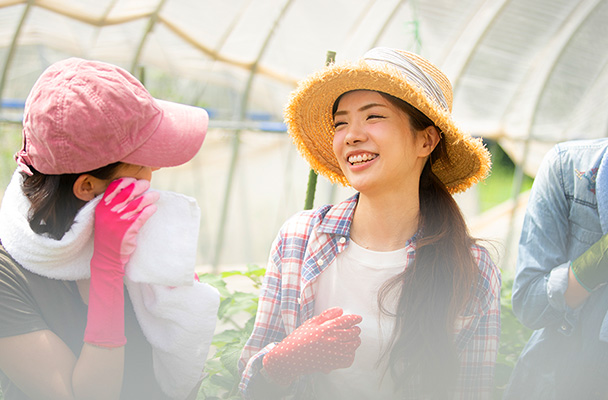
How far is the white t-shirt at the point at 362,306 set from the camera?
1.54 meters

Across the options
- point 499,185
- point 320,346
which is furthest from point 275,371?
point 499,185

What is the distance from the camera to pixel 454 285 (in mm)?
1535

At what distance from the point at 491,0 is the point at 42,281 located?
512 cm

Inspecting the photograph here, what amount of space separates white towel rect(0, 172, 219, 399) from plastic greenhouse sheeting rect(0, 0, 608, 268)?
2.68 metres

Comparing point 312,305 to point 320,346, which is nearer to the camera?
point 320,346

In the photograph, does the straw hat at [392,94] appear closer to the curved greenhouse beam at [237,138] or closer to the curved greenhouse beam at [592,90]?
the curved greenhouse beam at [237,138]

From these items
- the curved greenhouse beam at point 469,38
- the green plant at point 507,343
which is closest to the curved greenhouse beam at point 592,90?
the curved greenhouse beam at point 469,38

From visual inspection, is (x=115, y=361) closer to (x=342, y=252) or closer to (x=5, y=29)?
(x=342, y=252)

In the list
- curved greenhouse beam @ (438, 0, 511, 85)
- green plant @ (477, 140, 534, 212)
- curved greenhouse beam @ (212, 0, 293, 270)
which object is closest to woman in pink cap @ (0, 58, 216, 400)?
curved greenhouse beam @ (212, 0, 293, 270)

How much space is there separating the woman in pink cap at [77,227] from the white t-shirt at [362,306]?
1.51ft

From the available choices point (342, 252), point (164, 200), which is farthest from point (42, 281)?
point (342, 252)

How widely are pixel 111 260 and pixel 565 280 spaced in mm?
1260

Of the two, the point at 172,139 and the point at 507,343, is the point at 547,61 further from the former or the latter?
the point at 172,139

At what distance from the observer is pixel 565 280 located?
1616 millimetres
